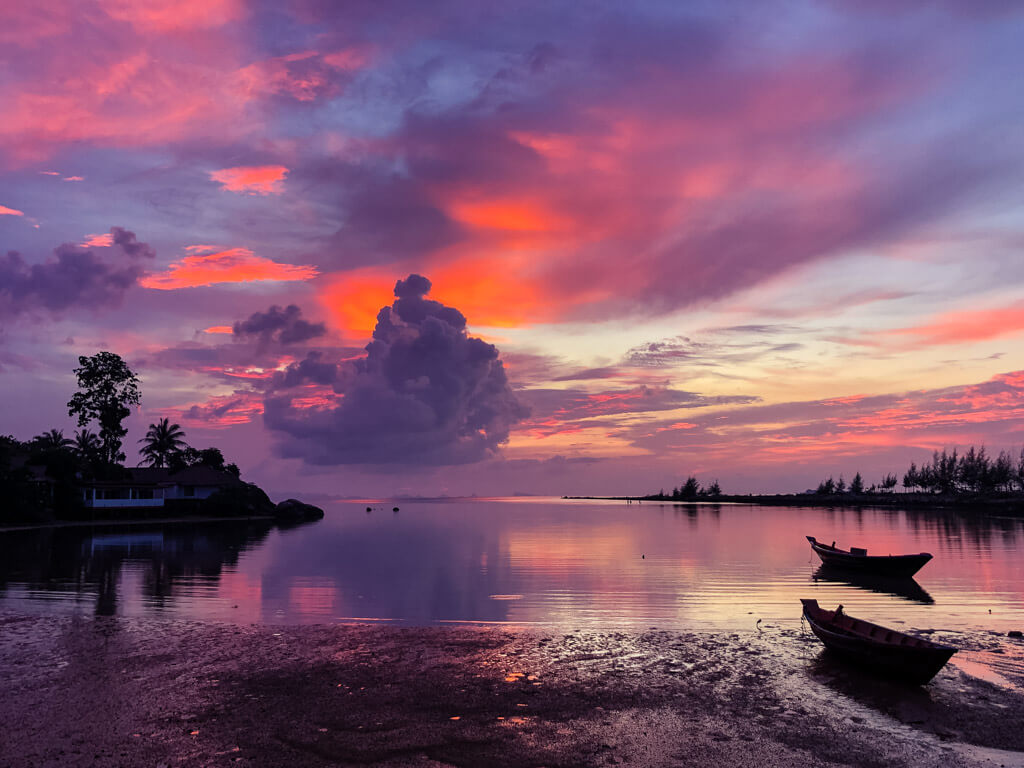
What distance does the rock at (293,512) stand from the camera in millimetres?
115331

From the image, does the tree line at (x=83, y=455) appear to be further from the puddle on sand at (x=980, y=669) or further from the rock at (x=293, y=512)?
the puddle on sand at (x=980, y=669)

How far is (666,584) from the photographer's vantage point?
35.7 metres

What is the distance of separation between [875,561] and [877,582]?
3.05 m

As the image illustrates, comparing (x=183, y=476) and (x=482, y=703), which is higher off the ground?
(x=183, y=476)

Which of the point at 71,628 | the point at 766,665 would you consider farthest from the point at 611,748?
the point at 71,628

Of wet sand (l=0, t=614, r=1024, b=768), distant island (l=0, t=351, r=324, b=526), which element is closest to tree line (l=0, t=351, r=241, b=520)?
distant island (l=0, t=351, r=324, b=526)

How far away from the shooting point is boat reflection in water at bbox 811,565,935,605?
3250 centimetres

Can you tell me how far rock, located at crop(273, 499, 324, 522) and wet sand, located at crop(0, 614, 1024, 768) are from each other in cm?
9803

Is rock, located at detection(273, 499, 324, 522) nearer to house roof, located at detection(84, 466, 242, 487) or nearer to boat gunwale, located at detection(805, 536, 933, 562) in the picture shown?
house roof, located at detection(84, 466, 242, 487)

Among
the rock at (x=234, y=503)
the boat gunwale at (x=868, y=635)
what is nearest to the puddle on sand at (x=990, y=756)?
the boat gunwale at (x=868, y=635)

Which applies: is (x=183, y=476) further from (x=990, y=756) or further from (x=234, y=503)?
(x=990, y=756)

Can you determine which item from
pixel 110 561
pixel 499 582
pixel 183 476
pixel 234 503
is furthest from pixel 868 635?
pixel 183 476

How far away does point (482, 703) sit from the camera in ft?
47.6

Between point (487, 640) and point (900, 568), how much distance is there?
29.2 m
